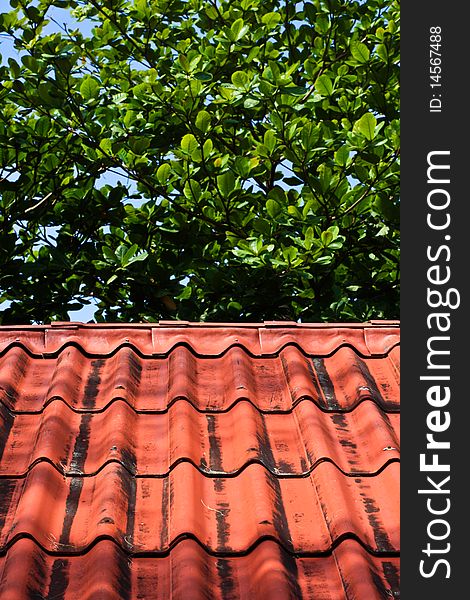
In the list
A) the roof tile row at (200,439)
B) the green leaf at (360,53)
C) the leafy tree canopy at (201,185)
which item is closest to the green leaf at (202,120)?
the leafy tree canopy at (201,185)

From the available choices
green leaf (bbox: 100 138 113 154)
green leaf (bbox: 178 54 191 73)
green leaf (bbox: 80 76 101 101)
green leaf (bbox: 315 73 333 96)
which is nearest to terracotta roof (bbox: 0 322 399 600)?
green leaf (bbox: 100 138 113 154)

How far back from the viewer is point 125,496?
238 centimetres

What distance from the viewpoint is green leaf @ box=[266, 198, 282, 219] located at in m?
5.03

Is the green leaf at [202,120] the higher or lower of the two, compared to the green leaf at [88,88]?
lower

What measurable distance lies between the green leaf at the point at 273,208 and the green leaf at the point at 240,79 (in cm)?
83

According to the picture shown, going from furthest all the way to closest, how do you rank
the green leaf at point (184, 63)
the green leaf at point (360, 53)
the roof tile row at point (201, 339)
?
the green leaf at point (360, 53), the green leaf at point (184, 63), the roof tile row at point (201, 339)

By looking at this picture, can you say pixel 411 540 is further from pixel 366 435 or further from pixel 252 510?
pixel 366 435

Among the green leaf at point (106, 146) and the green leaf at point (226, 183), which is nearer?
the green leaf at point (226, 183)

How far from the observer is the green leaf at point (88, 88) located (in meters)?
5.39

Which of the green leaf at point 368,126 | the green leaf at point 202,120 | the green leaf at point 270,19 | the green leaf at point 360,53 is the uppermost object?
the green leaf at point 270,19

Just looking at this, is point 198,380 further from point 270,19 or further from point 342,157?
point 270,19

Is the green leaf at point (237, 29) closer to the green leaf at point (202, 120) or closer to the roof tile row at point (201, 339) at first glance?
the green leaf at point (202, 120)

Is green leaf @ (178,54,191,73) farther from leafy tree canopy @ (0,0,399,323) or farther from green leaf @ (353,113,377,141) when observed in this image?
green leaf @ (353,113,377,141)

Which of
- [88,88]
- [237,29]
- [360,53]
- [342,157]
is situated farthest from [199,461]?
Answer: [360,53]
